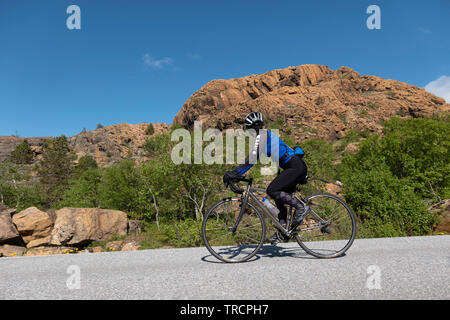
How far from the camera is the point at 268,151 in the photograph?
174 inches

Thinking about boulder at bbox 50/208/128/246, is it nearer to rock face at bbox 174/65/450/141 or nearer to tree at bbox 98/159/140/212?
tree at bbox 98/159/140/212

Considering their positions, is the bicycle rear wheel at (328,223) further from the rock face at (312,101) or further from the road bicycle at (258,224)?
the rock face at (312,101)

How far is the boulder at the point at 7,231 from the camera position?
15969 mm

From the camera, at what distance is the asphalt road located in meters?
2.87

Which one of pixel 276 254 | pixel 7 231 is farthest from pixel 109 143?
pixel 276 254

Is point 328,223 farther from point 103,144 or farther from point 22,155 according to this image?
point 103,144

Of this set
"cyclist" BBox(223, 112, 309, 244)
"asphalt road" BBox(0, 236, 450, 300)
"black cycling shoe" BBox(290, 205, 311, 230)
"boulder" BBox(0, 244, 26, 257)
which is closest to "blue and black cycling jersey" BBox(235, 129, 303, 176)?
"cyclist" BBox(223, 112, 309, 244)

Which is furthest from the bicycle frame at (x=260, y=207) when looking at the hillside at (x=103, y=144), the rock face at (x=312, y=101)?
the hillside at (x=103, y=144)

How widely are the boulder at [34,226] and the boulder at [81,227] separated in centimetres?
65

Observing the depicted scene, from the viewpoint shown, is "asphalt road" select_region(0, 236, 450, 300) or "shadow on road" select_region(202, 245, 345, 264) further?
"shadow on road" select_region(202, 245, 345, 264)

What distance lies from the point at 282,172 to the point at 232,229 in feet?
4.42
